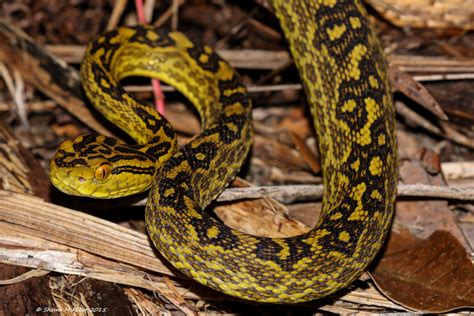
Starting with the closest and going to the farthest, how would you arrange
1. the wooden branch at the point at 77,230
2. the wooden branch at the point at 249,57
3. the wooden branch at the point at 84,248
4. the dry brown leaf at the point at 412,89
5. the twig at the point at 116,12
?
1. the wooden branch at the point at 84,248
2. the wooden branch at the point at 77,230
3. the dry brown leaf at the point at 412,89
4. the wooden branch at the point at 249,57
5. the twig at the point at 116,12

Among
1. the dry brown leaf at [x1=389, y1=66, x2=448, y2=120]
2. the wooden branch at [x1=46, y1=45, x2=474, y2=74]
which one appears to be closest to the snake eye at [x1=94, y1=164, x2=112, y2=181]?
the wooden branch at [x1=46, y1=45, x2=474, y2=74]

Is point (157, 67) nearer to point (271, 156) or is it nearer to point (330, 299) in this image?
point (271, 156)

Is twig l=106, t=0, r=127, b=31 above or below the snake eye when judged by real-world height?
above

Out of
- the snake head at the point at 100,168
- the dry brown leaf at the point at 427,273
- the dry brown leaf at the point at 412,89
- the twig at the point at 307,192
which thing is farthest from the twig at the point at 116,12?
the dry brown leaf at the point at 427,273

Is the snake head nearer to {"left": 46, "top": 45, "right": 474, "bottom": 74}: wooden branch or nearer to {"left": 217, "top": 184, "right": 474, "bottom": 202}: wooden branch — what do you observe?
{"left": 217, "top": 184, "right": 474, "bottom": 202}: wooden branch

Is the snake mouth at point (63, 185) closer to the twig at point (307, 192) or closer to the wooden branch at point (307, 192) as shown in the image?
the twig at point (307, 192)

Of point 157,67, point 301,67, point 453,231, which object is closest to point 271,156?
point 301,67
